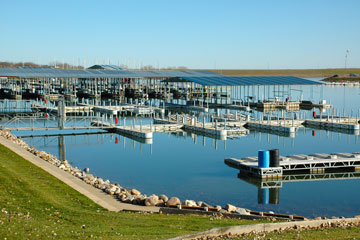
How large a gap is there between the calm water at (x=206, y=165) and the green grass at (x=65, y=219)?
697 centimetres

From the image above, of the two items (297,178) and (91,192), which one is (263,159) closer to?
(297,178)

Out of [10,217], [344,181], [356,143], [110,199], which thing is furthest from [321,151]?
[10,217]

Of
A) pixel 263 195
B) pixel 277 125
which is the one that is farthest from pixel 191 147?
pixel 263 195

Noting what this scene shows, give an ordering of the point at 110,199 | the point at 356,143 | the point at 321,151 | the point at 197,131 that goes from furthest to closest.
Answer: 1. the point at 197,131
2. the point at 356,143
3. the point at 321,151
4. the point at 110,199

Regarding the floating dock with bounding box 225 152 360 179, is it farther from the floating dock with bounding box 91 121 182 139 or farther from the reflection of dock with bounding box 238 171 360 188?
the floating dock with bounding box 91 121 182 139

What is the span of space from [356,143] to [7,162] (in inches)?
1129

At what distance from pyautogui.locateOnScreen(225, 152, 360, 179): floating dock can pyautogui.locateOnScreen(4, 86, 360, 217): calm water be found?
1001mm

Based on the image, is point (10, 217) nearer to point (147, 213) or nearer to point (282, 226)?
point (147, 213)

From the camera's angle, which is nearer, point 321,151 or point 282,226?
point 282,226

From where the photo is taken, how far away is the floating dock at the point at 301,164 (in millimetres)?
27875

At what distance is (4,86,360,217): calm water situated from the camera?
2320 cm

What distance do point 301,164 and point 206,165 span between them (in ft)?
18.8

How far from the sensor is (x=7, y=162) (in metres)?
22.6

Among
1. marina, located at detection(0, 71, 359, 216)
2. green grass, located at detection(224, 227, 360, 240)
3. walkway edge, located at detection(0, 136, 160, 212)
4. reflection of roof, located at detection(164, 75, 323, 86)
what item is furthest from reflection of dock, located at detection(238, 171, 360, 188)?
reflection of roof, located at detection(164, 75, 323, 86)
